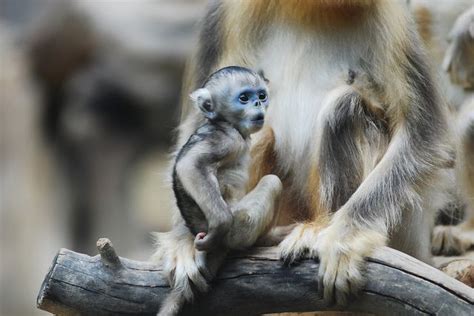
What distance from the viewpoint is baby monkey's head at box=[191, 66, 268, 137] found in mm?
4156

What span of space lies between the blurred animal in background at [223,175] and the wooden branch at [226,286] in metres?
0.08

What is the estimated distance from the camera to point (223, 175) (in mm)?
4195

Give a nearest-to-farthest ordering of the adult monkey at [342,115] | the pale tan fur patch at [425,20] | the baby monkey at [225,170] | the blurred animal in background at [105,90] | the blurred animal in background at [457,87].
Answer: the baby monkey at [225,170], the adult monkey at [342,115], the blurred animal in background at [457,87], the pale tan fur patch at [425,20], the blurred animal in background at [105,90]

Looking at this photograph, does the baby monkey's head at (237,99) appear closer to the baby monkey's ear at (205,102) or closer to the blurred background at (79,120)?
the baby monkey's ear at (205,102)

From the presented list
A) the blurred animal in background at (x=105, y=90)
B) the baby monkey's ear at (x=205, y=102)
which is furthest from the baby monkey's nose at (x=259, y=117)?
the blurred animal in background at (x=105, y=90)

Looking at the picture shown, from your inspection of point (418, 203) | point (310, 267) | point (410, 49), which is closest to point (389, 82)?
point (410, 49)

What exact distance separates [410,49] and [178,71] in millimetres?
8626

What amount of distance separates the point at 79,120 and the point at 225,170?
9.50 m

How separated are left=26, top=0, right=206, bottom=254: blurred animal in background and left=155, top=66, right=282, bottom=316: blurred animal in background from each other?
8710 millimetres

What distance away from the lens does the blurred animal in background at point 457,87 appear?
584cm

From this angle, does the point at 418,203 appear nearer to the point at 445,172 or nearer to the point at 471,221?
the point at 445,172

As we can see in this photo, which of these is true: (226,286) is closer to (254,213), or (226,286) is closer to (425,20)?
(254,213)

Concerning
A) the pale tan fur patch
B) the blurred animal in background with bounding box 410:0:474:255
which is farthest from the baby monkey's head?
the pale tan fur patch

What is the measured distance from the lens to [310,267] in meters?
4.17
